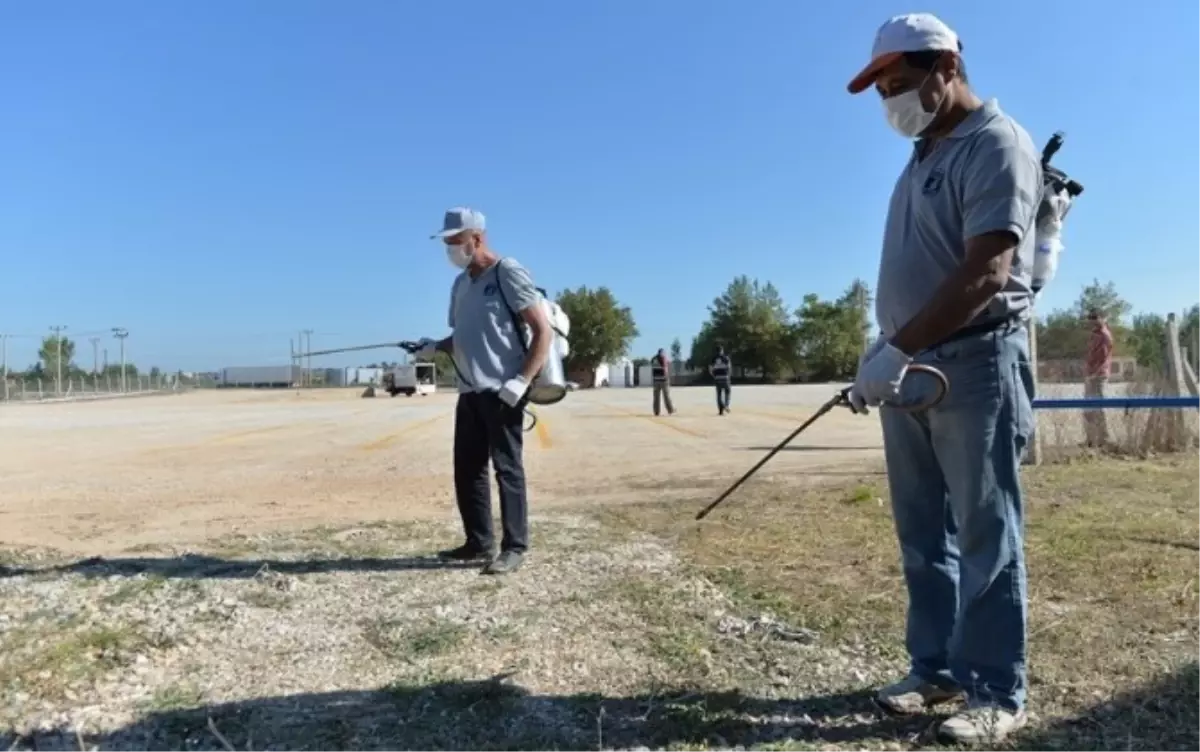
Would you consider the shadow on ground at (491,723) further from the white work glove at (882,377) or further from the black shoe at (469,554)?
the black shoe at (469,554)

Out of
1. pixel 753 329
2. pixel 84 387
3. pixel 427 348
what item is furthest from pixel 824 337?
pixel 427 348

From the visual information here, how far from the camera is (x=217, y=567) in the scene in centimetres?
479

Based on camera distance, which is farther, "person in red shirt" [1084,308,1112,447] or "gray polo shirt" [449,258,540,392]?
"person in red shirt" [1084,308,1112,447]

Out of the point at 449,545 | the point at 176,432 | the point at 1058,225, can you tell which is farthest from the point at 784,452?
the point at 176,432

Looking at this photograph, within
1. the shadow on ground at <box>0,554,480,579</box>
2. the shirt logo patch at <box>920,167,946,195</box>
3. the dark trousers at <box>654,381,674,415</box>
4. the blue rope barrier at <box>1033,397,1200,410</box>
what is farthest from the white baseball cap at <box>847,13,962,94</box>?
the dark trousers at <box>654,381,674,415</box>

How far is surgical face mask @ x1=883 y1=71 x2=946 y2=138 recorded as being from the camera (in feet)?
8.69

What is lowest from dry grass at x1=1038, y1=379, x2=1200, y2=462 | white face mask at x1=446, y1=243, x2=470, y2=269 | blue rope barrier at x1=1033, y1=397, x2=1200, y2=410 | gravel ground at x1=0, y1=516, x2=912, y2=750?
gravel ground at x1=0, y1=516, x2=912, y2=750

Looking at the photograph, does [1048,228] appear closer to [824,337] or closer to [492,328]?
[492,328]

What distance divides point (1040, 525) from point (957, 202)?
3.83 meters

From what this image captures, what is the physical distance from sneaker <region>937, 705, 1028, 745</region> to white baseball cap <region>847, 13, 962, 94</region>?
1843mm

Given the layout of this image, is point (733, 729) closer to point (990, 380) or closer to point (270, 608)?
point (990, 380)

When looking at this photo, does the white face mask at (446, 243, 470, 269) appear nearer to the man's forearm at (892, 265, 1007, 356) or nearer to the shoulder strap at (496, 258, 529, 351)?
the shoulder strap at (496, 258, 529, 351)

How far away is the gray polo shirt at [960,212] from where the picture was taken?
242 centimetres

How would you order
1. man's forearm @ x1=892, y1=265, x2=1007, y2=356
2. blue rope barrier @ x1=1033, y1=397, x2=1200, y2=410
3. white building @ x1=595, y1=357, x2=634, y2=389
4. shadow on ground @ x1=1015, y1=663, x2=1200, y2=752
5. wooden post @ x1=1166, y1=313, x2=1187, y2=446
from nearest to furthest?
man's forearm @ x1=892, y1=265, x2=1007, y2=356 < shadow on ground @ x1=1015, y1=663, x2=1200, y2=752 < blue rope barrier @ x1=1033, y1=397, x2=1200, y2=410 < wooden post @ x1=1166, y1=313, x2=1187, y2=446 < white building @ x1=595, y1=357, x2=634, y2=389
